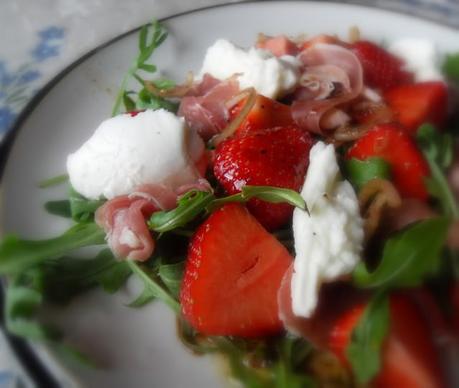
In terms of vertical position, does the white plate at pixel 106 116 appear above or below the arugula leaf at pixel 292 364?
above

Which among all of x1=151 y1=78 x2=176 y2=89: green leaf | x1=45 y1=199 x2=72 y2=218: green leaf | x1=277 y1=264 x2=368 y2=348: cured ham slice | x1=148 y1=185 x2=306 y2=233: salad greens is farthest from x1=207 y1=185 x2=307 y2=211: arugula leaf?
x1=151 y1=78 x2=176 y2=89: green leaf

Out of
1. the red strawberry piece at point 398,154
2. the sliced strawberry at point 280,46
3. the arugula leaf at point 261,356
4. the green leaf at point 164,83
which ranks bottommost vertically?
the arugula leaf at point 261,356

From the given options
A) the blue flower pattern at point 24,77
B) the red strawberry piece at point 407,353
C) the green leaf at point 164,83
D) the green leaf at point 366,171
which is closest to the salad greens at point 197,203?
the green leaf at point 366,171

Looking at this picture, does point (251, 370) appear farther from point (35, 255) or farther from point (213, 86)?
point (213, 86)

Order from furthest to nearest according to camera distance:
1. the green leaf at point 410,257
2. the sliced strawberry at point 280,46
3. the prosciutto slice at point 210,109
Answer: the sliced strawberry at point 280,46 → the prosciutto slice at point 210,109 → the green leaf at point 410,257

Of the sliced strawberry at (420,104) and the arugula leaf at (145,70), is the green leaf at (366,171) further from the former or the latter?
the arugula leaf at (145,70)

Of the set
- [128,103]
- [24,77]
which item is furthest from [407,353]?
[24,77]

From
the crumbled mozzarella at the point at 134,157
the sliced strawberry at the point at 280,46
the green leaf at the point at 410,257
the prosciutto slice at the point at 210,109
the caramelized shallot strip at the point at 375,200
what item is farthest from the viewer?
the sliced strawberry at the point at 280,46
